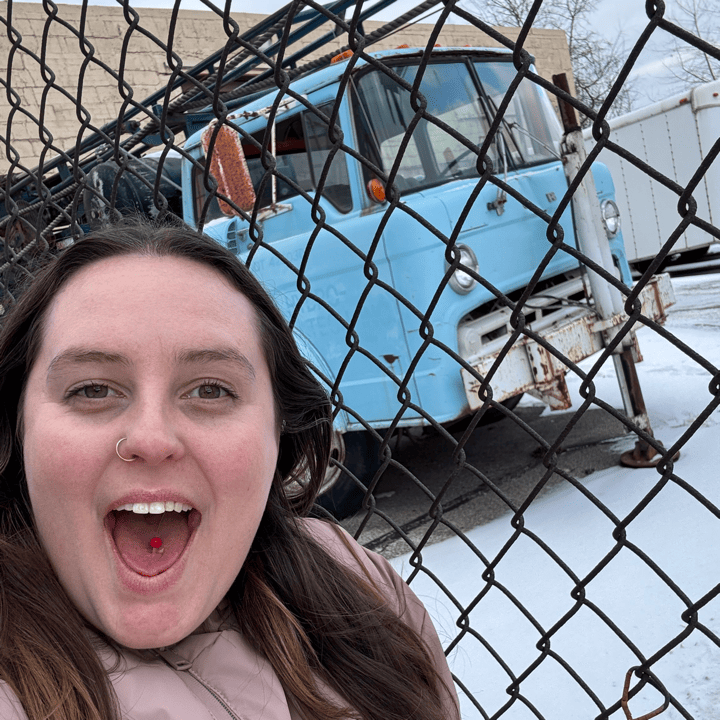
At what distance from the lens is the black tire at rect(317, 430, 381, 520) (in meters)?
4.02

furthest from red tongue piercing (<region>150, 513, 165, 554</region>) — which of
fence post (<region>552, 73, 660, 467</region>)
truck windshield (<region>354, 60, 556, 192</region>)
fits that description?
fence post (<region>552, 73, 660, 467</region>)

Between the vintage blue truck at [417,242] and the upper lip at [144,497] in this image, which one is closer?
the upper lip at [144,497]

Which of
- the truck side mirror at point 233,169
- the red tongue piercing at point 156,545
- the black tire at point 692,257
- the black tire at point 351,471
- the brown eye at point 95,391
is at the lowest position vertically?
the red tongue piercing at point 156,545

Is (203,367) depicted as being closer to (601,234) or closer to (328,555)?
(328,555)

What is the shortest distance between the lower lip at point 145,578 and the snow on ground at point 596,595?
67 cm

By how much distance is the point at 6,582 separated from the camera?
1.00m

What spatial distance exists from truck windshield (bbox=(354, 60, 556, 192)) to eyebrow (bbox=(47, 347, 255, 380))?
2.73 m

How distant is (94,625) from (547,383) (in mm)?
3023

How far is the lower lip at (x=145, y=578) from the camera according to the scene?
96 cm

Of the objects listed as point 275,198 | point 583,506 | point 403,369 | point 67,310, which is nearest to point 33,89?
point 275,198

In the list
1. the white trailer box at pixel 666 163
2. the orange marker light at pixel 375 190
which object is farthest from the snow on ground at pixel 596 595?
the white trailer box at pixel 666 163

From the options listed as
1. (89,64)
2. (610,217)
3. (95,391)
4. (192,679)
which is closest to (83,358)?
(95,391)

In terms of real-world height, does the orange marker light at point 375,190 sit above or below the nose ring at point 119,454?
above

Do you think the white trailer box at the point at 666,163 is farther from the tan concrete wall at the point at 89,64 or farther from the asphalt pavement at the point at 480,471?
the tan concrete wall at the point at 89,64
